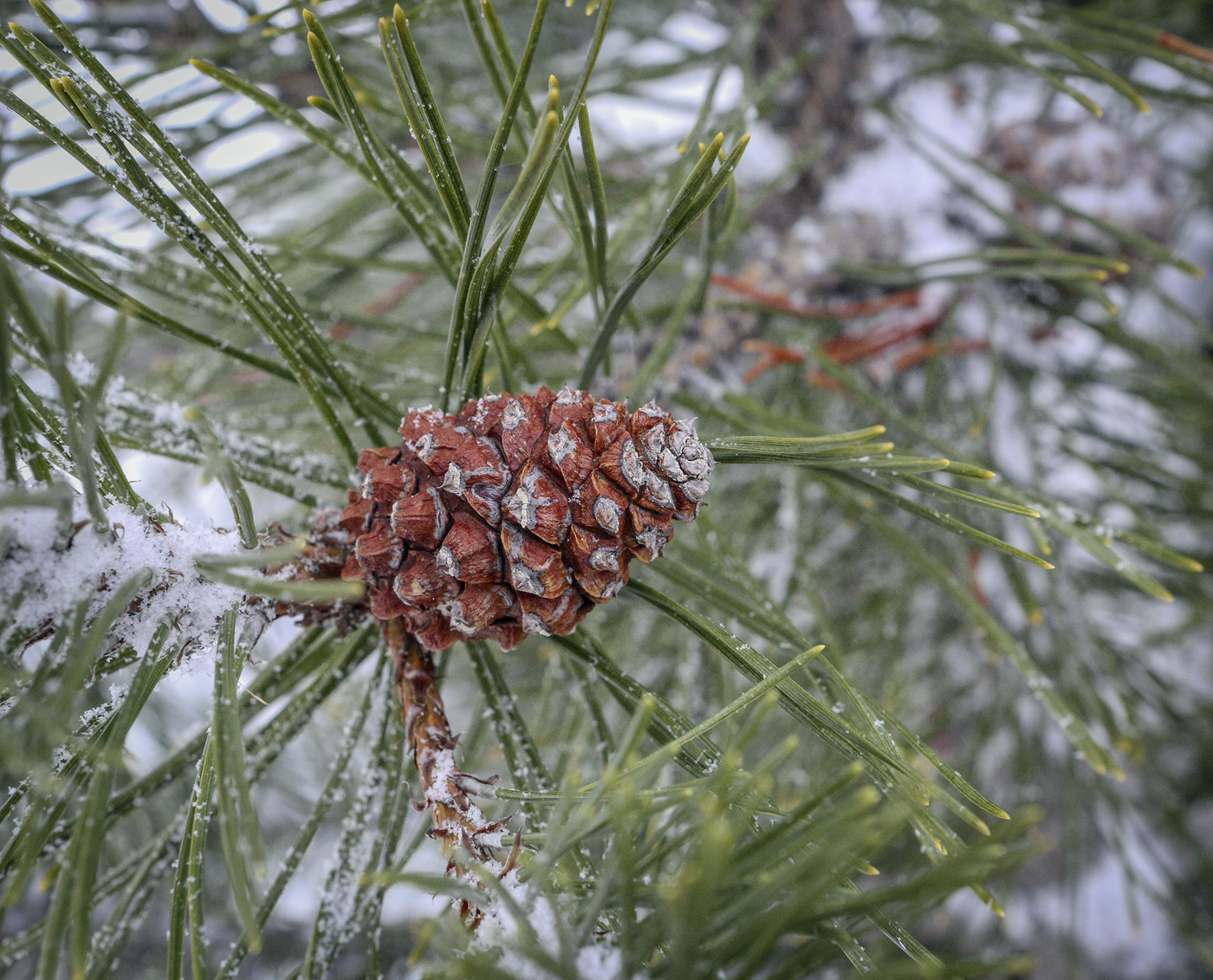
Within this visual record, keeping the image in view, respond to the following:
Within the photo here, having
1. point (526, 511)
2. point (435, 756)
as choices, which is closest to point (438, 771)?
point (435, 756)

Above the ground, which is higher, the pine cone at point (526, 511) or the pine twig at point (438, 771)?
the pine cone at point (526, 511)

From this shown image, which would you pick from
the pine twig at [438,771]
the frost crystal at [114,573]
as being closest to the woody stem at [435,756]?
the pine twig at [438,771]

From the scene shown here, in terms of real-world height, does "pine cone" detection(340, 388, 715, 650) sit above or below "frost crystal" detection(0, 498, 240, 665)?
above

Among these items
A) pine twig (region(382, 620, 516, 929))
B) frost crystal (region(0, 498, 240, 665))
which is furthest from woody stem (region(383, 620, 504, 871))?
frost crystal (region(0, 498, 240, 665))

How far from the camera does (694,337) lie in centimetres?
80

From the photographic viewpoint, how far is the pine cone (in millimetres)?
368

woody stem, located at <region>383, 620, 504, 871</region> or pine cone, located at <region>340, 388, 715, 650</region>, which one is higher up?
pine cone, located at <region>340, 388, 715, 650</region>

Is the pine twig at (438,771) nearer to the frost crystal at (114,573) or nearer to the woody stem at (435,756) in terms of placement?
the woody stem at (435,756)

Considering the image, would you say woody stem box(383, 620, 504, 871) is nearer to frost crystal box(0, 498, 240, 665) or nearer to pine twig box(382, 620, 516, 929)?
pine twig box(382, 620, 516, 929)

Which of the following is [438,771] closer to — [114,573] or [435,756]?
[435,756]

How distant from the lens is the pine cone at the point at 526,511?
0.37 metres

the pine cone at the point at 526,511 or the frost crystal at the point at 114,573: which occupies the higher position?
the pine cone at the point at 526,511

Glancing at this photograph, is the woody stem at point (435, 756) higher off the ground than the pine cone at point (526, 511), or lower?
lower

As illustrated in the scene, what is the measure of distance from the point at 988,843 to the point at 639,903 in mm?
145
